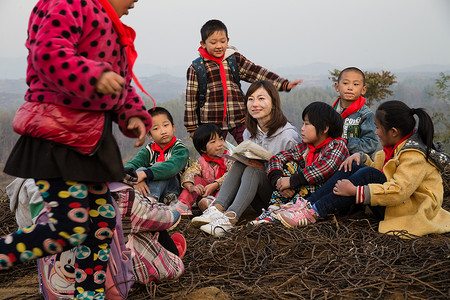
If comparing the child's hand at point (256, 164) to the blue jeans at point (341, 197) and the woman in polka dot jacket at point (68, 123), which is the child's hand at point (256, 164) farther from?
the woman in polka dot jacket at point (68, 123)

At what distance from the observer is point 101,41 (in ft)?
5.89

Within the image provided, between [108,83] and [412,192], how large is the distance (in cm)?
224

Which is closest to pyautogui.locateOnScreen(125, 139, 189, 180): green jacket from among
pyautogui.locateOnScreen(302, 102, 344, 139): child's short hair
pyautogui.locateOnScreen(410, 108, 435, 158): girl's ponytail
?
pyautogui.locateOnScreen(302, 102, 344, 139): child's short hair

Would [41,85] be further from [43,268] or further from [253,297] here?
[253,297]

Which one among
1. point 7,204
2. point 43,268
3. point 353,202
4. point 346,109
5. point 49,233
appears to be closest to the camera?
point 49,233

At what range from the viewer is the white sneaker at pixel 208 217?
133 inches

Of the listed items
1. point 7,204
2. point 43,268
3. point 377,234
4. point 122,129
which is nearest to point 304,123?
point 377,234

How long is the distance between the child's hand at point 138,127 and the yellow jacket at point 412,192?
1.77 metres

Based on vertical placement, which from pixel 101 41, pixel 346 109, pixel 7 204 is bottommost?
pixel 7 204

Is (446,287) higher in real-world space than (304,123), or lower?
lower

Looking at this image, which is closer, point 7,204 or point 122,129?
point 122,129

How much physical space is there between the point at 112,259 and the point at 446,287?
1.58m

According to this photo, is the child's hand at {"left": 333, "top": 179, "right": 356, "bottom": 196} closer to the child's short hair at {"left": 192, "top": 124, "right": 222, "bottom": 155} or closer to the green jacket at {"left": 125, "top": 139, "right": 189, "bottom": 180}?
the child's short hair at {"left": 192, "top": 124, "right": 222, "bottom": 155}

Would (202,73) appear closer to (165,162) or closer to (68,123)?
(165,162)
